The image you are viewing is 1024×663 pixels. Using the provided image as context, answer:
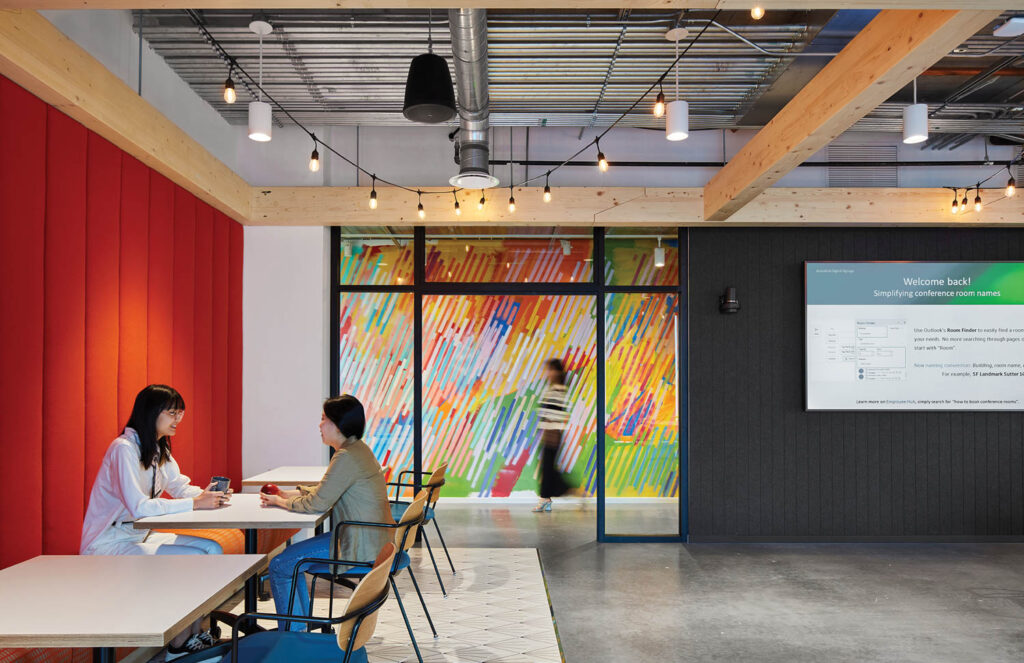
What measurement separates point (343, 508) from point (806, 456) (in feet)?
15.2

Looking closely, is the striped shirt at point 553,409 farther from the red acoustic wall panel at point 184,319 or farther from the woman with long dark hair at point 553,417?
the red acoustic wall panel at point 184,319

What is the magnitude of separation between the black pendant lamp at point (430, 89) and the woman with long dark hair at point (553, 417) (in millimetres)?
3444

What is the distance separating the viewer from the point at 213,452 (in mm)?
5754

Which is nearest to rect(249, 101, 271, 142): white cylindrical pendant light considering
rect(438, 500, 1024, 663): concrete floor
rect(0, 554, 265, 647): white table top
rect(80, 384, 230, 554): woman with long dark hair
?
rect(80, 384, 230, 554): woman with long dark hair

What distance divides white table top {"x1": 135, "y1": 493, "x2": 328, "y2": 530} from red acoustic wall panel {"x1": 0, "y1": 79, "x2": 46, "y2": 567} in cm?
54

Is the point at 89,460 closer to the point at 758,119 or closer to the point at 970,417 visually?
the point at 758,119

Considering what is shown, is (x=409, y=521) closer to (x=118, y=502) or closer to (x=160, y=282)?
(x=118, y=502)

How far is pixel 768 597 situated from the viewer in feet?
16.4

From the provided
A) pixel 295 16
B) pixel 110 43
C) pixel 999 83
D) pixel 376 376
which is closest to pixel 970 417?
pixel 999 83

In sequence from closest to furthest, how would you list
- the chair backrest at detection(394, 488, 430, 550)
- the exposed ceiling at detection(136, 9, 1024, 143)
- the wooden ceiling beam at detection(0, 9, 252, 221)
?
1. the wooden ceiling beam at detection(0, 9, 252, 221)
2. the chair backrest at detection(394, 488, 430, 550)
3. the exposed ceiling at detection(136, 9, 1024, 143)

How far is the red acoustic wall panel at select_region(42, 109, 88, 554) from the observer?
3.65 m

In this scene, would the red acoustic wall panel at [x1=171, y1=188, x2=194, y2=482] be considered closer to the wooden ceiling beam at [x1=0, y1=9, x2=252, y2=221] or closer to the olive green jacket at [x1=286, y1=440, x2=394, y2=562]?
the wooden ceiling beam at [x1=0, y1=9, x2=252, y2=221]

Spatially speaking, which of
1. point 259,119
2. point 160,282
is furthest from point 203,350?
point 259,119

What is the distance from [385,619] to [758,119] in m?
5.02
